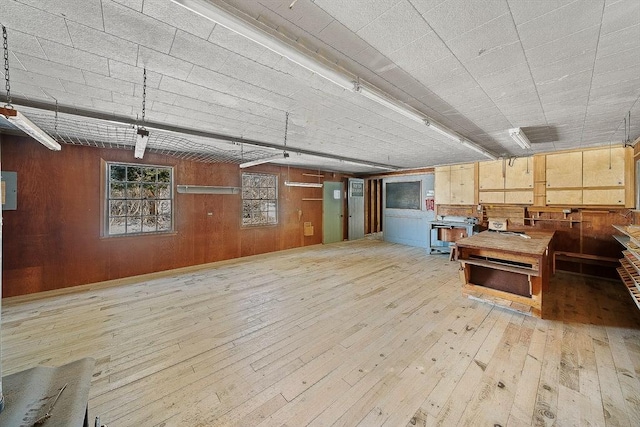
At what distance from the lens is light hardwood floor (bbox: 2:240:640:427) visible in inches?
77.7

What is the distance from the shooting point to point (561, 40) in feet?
6.19

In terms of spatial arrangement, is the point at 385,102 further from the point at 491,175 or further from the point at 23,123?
the point at 491,175

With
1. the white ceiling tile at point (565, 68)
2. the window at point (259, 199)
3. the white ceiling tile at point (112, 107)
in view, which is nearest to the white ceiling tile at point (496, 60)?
the white ceiling tile at point (565, 68)

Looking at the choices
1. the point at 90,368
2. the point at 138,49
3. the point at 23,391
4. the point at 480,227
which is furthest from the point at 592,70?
the point at 480,227

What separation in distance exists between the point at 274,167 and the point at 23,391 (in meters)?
6.23

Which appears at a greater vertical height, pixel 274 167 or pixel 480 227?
pixel 274 167

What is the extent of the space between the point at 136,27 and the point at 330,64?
4.17 feet

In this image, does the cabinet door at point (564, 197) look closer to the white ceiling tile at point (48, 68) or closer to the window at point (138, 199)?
the white ceiling tile at point (48, 68)

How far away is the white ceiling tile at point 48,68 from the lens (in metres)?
2.05

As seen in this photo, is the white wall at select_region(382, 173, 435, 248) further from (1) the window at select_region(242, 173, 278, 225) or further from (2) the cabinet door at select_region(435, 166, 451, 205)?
(1) the window at select_region(242, 173, 278, 225)

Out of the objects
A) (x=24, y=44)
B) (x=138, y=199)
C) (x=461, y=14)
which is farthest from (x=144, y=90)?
(x=138, y=199)

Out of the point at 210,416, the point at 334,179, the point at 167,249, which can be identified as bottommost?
the point at 210,416

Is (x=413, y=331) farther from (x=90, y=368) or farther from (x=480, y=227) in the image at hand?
(x=480, y=227)

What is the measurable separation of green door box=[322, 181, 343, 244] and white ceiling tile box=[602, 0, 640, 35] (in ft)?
22.4
